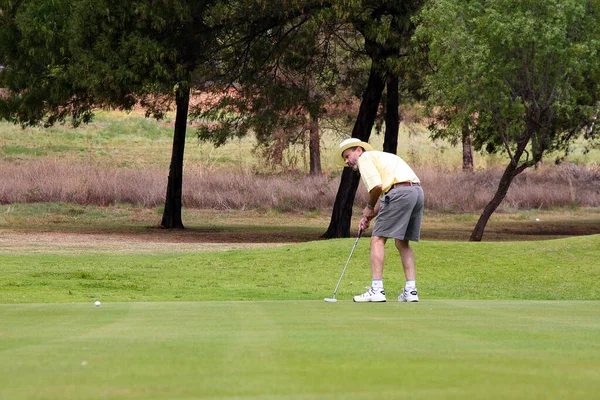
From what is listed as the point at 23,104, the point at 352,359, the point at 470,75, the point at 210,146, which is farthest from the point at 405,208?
the point at 210,146

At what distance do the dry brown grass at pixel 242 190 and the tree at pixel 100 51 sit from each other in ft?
37.3

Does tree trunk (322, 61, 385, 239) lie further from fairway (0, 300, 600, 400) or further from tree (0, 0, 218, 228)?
fairway (0, 300, 600, 400)

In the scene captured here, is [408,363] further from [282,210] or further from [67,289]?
[282,210]

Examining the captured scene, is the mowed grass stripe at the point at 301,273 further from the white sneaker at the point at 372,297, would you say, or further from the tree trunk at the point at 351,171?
the tree trunk at the point at 351,171

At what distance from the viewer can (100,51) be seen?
29.0 metres

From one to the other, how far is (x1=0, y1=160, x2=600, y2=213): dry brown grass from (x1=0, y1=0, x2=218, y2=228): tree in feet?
37.3

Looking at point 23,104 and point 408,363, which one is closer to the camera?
point 408,363

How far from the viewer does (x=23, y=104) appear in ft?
102

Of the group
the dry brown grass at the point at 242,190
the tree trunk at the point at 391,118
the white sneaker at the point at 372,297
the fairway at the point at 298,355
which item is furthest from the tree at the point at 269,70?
the fairway at the point at 298,355

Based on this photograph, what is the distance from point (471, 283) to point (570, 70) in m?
9.74

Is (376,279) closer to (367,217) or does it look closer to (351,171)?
(367,217)

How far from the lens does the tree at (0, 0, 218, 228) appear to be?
94.3ft

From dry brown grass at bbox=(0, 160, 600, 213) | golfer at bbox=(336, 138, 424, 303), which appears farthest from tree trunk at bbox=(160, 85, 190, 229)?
golfer at bbox=(336, 138, 424, 303)

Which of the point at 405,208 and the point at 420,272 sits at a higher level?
the point at 405,208
